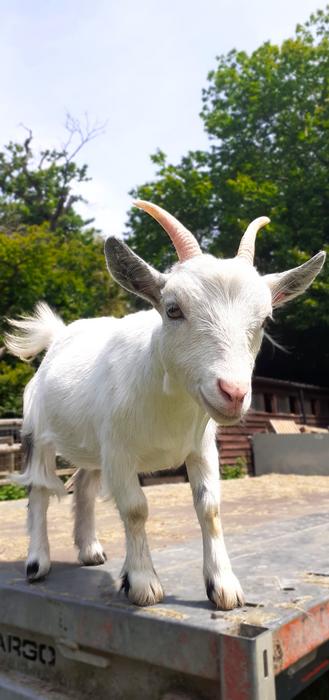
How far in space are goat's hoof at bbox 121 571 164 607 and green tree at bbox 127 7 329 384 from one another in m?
18.3

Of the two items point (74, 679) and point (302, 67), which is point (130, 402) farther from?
point (302, 67)

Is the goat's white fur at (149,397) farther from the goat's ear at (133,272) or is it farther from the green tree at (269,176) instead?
the green tree at (269,176)

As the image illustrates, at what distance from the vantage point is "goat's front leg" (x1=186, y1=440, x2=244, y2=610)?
6.83ft

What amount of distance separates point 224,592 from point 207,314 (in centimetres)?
100

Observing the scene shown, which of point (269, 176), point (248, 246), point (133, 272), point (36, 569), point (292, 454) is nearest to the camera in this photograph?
point (133, 272)

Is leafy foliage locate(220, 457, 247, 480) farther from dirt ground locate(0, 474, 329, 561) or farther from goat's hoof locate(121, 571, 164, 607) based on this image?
goat's hoof locate(121, 571, 164, 607)

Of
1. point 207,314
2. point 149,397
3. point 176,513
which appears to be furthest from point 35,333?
point 176,513

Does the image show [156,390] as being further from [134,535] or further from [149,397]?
[134,535]

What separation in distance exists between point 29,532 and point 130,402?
1.20 m

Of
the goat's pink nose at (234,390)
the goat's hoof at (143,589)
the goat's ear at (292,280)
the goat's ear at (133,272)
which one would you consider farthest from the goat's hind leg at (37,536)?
the goat's ear at (292,280)

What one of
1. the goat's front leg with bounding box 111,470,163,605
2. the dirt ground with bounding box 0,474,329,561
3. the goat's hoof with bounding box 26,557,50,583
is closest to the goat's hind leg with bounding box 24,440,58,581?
the goat's hoof with bounding box 26,557,50,583

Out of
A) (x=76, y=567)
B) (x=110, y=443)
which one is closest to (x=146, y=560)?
(x=110, y=443)

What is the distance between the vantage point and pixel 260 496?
7434mm

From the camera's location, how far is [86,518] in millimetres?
3338
